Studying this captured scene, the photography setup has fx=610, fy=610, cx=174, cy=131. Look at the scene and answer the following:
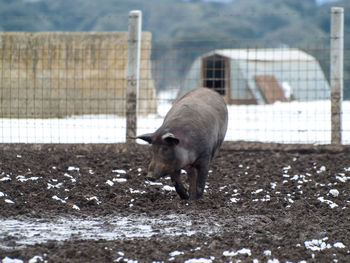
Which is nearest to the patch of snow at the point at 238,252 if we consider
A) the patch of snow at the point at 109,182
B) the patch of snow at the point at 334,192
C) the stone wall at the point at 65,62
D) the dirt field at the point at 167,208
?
the dirt field at the point at 167,208

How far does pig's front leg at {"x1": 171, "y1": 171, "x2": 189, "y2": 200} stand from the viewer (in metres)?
5.45

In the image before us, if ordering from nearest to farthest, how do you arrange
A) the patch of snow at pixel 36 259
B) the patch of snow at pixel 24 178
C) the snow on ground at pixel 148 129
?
the patch of snow at pixel 36 259, the patch of snow at pixel 24 178, the snow on ground at pixel 148 129

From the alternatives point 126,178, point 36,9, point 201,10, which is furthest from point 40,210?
point 201,10

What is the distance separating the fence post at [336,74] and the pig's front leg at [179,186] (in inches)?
130

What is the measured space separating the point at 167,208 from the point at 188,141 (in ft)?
1.95

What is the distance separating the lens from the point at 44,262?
135 inches

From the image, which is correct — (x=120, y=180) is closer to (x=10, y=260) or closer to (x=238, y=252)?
(x=238, y=252)

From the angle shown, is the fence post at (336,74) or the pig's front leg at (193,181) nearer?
the pig's front leg at (193,181)

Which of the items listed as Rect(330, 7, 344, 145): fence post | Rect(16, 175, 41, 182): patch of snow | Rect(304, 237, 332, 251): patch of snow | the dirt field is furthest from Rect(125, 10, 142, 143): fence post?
Rect(304, 237, 332, 251): patch of snow

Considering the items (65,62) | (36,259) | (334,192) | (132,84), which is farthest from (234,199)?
(65,62)

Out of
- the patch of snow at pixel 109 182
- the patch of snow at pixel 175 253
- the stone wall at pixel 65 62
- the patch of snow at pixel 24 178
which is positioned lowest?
the patch of snow at pixel 175 253

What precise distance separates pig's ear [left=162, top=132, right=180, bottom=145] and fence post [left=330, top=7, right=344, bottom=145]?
12.4 ft

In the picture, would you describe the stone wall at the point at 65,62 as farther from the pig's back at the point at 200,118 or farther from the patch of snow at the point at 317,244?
the patch of snow at the point at 317,244

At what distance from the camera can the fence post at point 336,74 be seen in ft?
26.7
